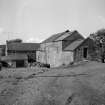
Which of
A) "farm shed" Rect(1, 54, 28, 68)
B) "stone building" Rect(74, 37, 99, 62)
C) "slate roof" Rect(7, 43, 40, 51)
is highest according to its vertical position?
"slate roof" Rect(7, 43, 40, 51)

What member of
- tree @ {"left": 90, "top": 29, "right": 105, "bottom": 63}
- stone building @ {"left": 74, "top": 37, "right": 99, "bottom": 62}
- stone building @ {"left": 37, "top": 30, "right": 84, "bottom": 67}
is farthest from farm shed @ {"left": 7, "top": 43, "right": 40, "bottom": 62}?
tree @ {"left": 90, "top": 29, "right": 105, "bottom": 63}

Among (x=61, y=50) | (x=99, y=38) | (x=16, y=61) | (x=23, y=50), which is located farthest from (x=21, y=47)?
(x=99, y=38)

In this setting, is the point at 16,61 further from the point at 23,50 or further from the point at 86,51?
the point at 86,51

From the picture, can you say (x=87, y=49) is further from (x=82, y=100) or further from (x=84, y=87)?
(x=82, y=100)

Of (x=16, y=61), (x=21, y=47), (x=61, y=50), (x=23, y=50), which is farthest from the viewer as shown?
(x=21, y=47)

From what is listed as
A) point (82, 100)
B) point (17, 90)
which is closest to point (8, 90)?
point (17, 90)

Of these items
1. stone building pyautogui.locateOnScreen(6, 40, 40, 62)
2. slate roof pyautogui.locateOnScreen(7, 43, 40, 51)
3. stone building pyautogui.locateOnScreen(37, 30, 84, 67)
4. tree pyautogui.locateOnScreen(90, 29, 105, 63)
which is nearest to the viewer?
tree pyautogui.locateOnScreen(90, 29, 105, 63)

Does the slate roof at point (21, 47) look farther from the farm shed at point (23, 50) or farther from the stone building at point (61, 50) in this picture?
the stone building at point (61, 50)

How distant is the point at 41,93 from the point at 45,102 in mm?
1665

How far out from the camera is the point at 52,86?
12.1 meters

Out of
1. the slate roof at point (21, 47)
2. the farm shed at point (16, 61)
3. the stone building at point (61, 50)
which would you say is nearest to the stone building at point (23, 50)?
the slate roof at point (21, 47)

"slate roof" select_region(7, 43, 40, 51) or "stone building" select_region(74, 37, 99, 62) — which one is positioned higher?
"slate roof" select_region(7, 43, 40, 51)

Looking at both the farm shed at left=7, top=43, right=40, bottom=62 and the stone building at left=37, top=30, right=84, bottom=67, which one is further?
the farm shed at left=7, top=43, right=40, bottom=62

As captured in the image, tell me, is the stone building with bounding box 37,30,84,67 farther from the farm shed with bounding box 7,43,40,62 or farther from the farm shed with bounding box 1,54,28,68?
the farm shed with bounding box 7,43,40,62
